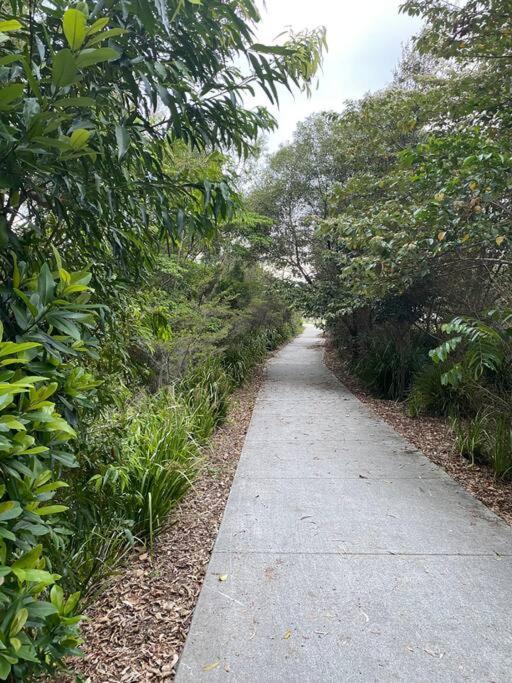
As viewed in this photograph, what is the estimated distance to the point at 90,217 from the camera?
5.41 ft

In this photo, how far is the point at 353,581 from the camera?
2.54 metres

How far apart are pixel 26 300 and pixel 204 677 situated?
187 cm

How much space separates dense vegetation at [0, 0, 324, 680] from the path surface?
28.9 inches

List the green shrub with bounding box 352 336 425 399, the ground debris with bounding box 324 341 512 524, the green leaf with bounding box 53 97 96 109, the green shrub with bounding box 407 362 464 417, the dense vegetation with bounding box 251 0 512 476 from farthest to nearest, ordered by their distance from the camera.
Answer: the green shrub with bounding box 352 336 425 399, the green shrub with bounding box 407 362 464 417, the ground debris with bounding box 324 341 512 524, the dense vegetation with bounding box 251 0 512 476, the green leaf with bounding box 53 97 96 109

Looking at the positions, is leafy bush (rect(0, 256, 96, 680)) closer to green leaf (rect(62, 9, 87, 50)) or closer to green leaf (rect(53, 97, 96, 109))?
green leaf (rect(53, 97, 96, 109))

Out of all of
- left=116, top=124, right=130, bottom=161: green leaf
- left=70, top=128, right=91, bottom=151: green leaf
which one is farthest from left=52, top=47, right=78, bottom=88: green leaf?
left=116, top=124, right=130, bottom=161: green leaf

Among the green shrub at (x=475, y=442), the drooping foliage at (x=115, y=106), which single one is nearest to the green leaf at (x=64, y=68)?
the drooping foliage at (x=115, y=106)

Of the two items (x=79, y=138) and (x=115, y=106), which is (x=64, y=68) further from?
(x=115, y=106)

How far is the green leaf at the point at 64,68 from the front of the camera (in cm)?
100

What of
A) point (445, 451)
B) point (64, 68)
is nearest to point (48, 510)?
point (64, 68)

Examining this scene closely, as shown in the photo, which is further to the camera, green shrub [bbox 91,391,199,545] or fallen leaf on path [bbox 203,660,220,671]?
green shrub [bbox 91,391,199,545]

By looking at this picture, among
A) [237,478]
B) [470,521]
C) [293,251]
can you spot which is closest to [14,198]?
[237,478]

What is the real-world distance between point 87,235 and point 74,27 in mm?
941

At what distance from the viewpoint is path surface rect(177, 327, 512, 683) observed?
1956 mm
